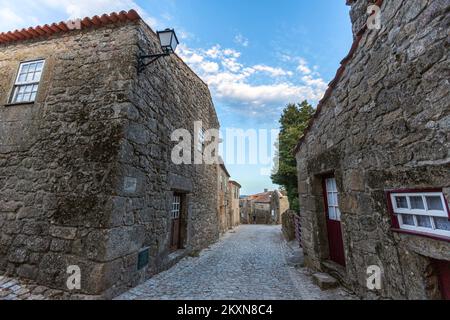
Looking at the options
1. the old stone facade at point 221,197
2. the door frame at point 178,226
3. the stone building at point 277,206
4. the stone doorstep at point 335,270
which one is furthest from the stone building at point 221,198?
the stone building at point 277,206

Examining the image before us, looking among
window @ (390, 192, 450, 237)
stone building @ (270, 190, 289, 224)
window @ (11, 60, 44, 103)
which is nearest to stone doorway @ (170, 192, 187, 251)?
window @ (11, 60, 44, 103)

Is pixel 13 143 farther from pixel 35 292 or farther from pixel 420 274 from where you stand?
pixel 420 274

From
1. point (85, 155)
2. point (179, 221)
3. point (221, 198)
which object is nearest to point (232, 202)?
point (221, 198)

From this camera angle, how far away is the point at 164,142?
5152mm

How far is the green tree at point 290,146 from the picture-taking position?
10.2 metres

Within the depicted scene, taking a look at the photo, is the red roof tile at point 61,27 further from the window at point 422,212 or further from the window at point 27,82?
the window at point 422,212

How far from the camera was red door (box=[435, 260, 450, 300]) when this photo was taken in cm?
205

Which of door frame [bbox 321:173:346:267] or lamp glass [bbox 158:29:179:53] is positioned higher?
lamp glass [bbox 158:29:179:53]

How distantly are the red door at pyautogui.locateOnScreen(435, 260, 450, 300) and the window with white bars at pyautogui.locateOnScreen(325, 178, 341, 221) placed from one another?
6.95 feet

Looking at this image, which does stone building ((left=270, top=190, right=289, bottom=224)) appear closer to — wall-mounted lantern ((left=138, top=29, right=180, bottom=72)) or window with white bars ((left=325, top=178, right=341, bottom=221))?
window with white bars ((left=325, top=178, right=341, bottom=221))

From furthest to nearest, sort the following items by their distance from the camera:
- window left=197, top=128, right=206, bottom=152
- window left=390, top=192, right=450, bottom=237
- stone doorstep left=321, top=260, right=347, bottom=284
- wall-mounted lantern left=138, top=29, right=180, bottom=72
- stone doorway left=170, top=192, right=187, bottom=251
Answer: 1. window left=197, top=128, right=206, bottom=152
2. stone doorway left=170, top=192, right=187, bottom=251
3. wall-mounted lantern left=138, top=29, right=180, bottom=72
4. stone doorstep left=321, top=260, right=347, bottom=284
5. window left=390, top=192, right=450, bottom=237

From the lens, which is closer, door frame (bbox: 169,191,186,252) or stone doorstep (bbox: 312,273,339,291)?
stone doorstep (bbox: 312,273,339,291)

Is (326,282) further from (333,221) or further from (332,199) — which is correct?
(332,199)
